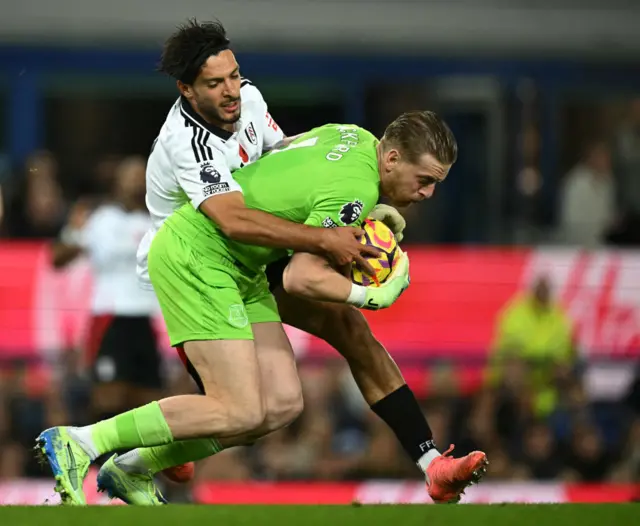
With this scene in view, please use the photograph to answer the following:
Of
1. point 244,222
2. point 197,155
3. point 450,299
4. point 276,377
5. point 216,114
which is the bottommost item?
point 450,299

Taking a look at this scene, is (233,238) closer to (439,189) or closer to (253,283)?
Result: (253,283)

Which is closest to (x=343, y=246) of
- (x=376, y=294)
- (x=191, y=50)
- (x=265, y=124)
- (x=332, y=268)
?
(x=332, y=268)

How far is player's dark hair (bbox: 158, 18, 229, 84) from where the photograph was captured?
696 centimetres

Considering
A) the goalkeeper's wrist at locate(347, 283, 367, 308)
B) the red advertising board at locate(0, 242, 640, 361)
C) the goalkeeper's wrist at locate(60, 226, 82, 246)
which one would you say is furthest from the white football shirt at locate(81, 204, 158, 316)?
the goalkeeper's wrist at locate(347, 283, 367, 308)

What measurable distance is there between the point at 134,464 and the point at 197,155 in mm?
1540

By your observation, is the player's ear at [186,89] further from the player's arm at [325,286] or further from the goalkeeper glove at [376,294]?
the goalkeeper glove at [376,294]

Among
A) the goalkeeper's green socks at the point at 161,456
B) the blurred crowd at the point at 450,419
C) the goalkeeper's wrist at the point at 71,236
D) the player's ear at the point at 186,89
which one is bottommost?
the blurred crowd at the point at 450,419

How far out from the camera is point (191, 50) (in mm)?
6980

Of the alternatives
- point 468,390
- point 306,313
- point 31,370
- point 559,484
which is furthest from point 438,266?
point 306,313

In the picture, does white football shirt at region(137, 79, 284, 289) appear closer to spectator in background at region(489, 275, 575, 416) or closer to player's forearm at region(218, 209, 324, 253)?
player's forearm at region(218, 209, 324, 253)

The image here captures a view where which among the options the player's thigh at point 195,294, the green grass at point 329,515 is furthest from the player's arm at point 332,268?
the green grass at point 329,515

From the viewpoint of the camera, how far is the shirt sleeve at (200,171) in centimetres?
689

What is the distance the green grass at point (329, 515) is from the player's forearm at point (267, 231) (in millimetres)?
1150

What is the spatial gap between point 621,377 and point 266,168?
21.6 feet
